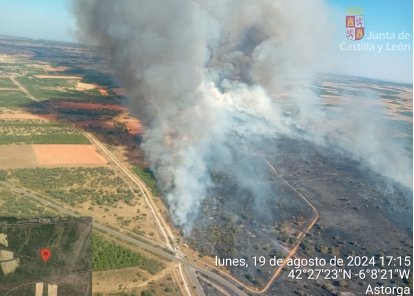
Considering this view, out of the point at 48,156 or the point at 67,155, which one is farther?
the point at 67,155

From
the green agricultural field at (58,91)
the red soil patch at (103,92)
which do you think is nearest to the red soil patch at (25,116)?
the green agricultural field at (58,91)

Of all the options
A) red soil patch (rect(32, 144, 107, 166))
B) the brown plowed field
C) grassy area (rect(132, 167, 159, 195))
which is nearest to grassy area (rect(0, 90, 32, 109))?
the brown plowed field

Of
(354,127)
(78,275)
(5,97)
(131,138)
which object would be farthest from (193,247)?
(5,97)

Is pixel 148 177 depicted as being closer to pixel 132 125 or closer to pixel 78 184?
pixel 78 184

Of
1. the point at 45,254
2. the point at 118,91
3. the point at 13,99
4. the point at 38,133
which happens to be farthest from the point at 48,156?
the point at 118,91

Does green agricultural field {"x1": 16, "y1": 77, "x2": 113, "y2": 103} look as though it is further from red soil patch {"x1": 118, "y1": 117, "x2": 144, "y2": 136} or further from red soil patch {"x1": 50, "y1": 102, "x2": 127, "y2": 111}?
red soil patch {"x1": 118, "y1": 117, "x2": 144, "y2": 136}

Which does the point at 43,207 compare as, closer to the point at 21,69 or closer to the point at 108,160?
the point at 108,160
